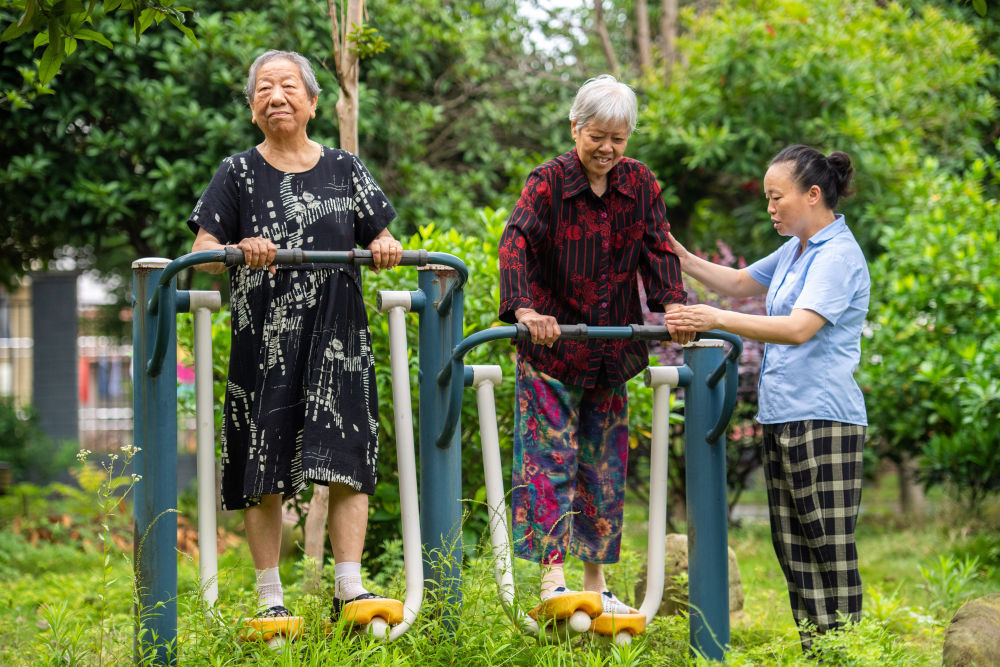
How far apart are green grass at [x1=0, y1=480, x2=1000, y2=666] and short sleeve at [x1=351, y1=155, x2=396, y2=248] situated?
0.97 metres

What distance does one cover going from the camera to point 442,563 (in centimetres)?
268

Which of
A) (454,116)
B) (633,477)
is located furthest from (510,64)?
(633,477)

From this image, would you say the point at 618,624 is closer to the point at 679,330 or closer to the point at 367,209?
the point at 679,330

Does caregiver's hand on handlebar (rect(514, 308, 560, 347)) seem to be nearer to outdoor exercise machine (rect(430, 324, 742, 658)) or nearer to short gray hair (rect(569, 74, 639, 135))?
outdoor exercise machine (rect(430, 324, 742, 658))

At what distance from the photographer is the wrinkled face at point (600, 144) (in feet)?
8.66

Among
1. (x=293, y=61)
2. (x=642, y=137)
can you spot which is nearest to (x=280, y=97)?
(x=293, y=61)

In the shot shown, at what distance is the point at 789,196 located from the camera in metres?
2.82

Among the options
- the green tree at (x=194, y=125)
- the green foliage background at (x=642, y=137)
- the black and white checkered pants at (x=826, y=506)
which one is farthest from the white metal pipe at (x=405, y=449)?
the green tree at (x=194, y=125)

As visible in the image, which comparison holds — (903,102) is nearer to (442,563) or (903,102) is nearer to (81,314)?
(442,563)

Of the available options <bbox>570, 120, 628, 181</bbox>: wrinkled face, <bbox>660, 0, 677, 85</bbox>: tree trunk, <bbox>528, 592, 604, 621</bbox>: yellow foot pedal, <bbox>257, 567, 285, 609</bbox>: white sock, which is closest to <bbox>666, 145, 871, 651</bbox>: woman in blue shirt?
<bbox>570, 120, 628, 181</bbox>: wrinkled face

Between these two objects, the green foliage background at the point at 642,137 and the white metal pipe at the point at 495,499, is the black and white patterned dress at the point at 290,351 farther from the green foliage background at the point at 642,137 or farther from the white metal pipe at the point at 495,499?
the green foliage background at the point at 642,137

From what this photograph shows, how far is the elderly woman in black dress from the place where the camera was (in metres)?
2.56

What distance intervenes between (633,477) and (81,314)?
828 centimetres

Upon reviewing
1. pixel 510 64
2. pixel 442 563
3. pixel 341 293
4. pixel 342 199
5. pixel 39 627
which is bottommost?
pixel 39 627
